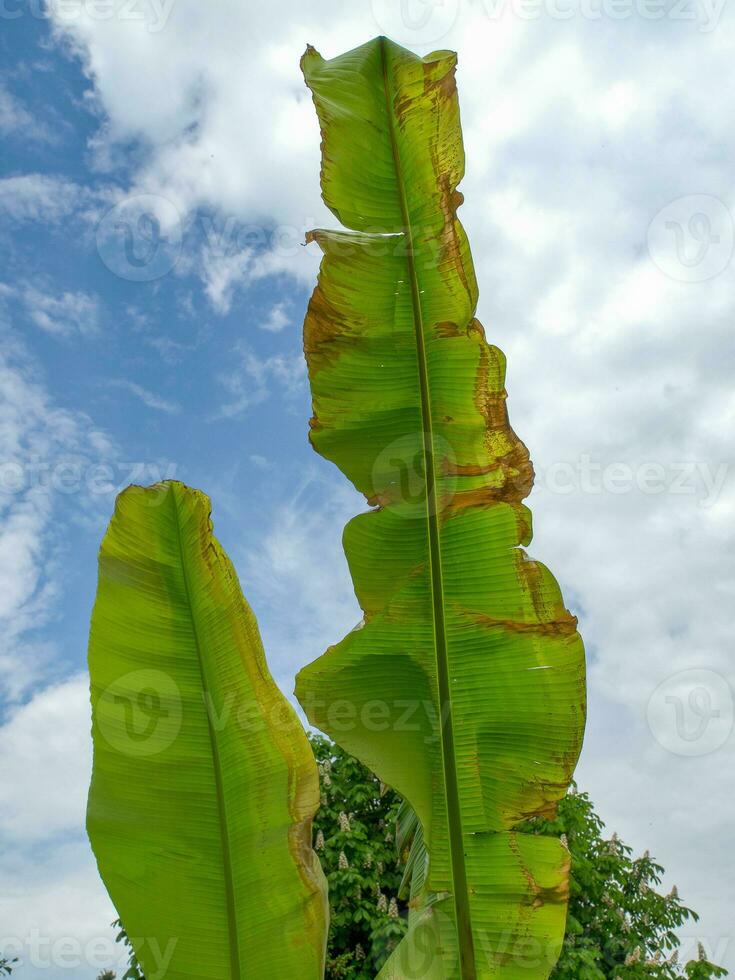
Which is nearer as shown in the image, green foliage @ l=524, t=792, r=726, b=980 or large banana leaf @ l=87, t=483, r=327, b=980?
large banana leaf @ l=87, t=483, r=327, b=980

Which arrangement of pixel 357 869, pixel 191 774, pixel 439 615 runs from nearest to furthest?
pixel 191 774, pixel 439 615, pixel 357 869

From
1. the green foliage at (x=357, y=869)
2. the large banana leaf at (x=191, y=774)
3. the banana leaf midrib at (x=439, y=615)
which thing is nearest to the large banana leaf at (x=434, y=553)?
the banana leaf midrib at (x=439, y=615)

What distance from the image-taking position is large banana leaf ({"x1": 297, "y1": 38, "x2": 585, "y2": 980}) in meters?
2.28

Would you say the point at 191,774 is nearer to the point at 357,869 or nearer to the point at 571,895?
the point at 357,869

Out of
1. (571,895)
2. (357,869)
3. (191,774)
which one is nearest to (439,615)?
(191,774)

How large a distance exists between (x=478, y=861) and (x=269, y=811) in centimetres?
60

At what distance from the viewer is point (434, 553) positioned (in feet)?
7.86

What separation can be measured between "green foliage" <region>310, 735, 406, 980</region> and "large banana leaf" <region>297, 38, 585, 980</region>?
458cm

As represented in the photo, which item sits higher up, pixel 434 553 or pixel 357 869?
pixel 434 553

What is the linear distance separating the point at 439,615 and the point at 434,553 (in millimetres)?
177

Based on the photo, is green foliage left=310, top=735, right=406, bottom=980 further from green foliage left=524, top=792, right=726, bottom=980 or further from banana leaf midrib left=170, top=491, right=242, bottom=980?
banana leaf midrib left=170, top=491, right=242, bottom=980

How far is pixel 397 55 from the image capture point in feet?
7.91

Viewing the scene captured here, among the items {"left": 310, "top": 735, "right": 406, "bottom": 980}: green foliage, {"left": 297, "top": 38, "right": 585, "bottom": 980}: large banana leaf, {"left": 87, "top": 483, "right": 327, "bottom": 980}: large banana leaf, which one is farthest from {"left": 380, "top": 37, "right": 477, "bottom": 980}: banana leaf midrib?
{"left": 310, "top": 735, "right": 406, "bottom": 980}: green foliage

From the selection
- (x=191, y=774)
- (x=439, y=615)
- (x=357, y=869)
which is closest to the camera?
(x=191, y=774)
